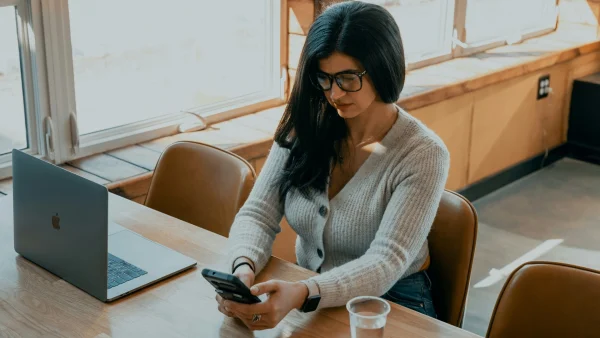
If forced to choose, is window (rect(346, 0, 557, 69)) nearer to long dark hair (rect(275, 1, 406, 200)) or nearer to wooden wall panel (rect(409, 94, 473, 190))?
wooden wall panel (rect(409, 94, 473, 190))

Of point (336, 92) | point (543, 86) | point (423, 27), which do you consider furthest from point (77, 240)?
point (543, 86)

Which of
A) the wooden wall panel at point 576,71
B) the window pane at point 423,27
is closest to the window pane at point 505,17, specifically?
the window pane at point 423,27

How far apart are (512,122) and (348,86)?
8.61 ft

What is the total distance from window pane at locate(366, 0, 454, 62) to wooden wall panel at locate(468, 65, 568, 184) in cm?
34

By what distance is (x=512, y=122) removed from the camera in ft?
13.8

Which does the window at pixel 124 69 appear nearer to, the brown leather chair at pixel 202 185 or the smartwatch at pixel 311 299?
the brown leather chair at pixel 202 185

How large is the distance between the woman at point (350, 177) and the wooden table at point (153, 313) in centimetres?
5

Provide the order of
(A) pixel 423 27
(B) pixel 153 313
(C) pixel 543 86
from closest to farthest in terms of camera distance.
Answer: (B) pixel 153 313 → (A) pixel 423 27 → (C) pixel 543 86

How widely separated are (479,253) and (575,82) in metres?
1.57

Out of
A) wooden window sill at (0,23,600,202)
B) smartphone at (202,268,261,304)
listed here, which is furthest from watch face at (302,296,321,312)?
wooden window sill at (0,23,600,202)

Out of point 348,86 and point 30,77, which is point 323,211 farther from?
point 30,77

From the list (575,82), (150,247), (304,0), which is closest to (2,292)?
(150,247)

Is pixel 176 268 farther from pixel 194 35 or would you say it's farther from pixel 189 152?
pixel 194 35

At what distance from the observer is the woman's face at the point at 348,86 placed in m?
1.78
